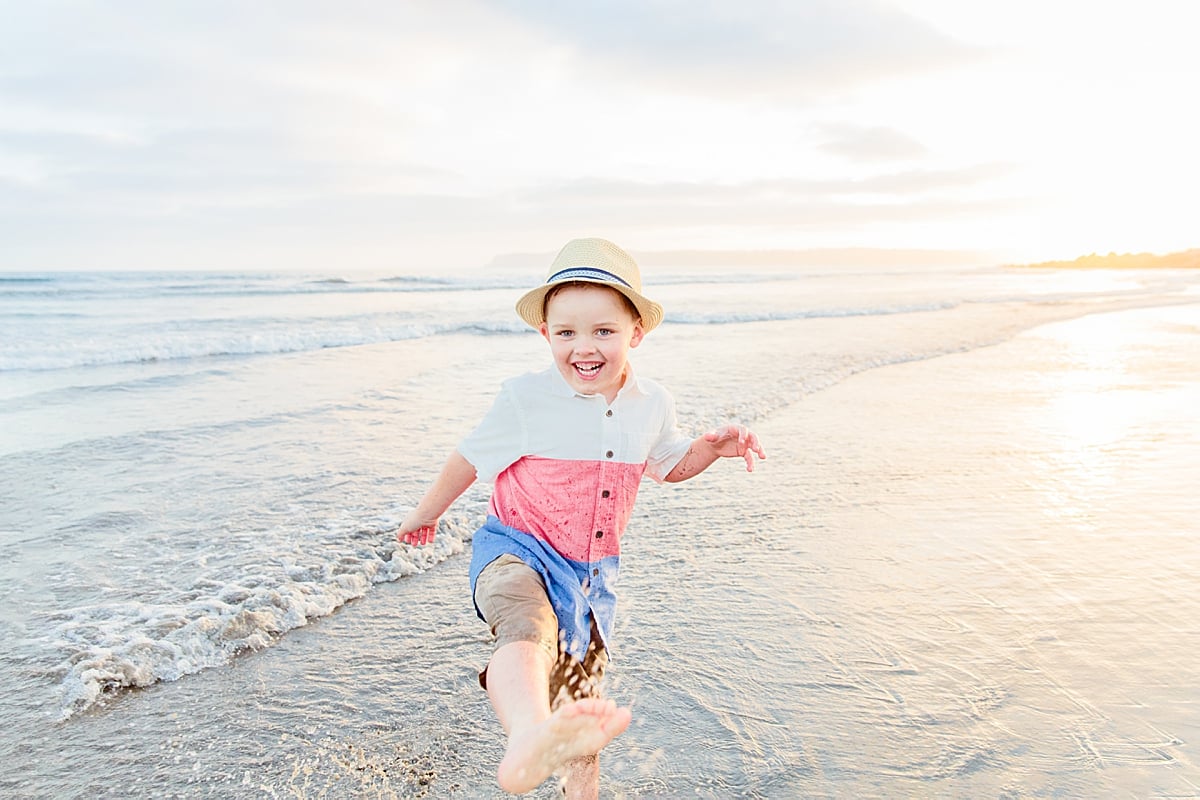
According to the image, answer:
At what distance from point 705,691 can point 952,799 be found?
0.92 m

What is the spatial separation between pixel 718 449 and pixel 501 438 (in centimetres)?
68

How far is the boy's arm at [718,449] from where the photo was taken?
2549 millimetres

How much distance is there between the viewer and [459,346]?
14266 millimetres

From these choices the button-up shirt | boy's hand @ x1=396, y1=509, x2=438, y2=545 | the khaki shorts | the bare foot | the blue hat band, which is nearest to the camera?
the bare foot

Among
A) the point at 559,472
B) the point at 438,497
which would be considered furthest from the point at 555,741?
the point at 438,497

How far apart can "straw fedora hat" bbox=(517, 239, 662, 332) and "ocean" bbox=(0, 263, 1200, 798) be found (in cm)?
148

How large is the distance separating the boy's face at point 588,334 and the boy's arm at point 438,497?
0.43 metres

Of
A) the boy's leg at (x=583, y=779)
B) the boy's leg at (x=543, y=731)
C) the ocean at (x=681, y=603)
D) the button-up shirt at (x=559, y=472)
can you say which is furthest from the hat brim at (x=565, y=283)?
the ocean at (x=681, y=603)

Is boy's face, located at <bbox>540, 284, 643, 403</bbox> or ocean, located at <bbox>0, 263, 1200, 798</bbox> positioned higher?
boy's face, located at <bbox>540, 284, 643, 403</bbox>

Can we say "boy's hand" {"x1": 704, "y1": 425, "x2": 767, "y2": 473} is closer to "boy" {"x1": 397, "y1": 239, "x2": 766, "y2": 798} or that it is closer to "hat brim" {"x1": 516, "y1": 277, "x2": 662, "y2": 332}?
"boy" {"x1": 397, "y1": 239, "x2": 766, "y2": 798}

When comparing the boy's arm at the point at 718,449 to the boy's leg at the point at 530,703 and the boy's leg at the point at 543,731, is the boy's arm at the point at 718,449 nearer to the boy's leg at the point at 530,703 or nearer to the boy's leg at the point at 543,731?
the boy's leg at the point at 530,703

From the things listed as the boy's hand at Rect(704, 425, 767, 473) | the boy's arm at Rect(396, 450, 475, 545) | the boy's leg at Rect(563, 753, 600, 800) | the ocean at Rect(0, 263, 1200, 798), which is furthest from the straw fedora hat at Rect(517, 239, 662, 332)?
the ocean at Rect(0, 263, 1200, 798)

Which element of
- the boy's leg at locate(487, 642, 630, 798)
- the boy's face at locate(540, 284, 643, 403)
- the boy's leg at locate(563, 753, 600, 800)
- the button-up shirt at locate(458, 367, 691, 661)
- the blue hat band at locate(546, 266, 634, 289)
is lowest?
the boy's leg at locate(563, 753, 600, 800)

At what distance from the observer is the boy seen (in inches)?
94.3
